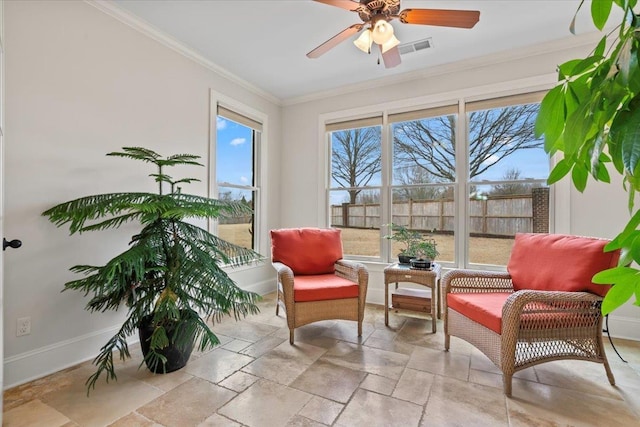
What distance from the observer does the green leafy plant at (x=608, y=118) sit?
14.1 inches

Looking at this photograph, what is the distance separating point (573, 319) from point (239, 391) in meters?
2.09

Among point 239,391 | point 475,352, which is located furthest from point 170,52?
point 475,352

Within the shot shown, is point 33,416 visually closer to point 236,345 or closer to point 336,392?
point 236,345

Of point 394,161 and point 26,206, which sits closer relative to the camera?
point 26,206

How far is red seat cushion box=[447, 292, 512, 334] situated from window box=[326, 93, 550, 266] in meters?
1.11

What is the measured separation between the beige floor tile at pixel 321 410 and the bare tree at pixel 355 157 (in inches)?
103

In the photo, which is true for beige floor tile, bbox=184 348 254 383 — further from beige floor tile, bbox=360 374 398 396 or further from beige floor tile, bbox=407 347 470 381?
beige floor tile, bbox=407 347 470 381

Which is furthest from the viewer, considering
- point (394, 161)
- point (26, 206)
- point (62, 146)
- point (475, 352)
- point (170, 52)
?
point (394, 161)

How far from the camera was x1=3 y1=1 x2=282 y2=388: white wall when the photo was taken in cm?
196

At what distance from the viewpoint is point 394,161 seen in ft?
12.5

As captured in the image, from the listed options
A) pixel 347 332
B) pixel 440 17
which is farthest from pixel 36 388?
pixel 440 17

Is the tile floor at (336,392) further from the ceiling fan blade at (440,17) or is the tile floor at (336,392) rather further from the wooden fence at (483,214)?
the ceiling fan blade at (440,17)

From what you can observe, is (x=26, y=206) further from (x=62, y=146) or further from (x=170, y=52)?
(x=170, y=52)

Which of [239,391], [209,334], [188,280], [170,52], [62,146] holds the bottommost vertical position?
[239,391]
